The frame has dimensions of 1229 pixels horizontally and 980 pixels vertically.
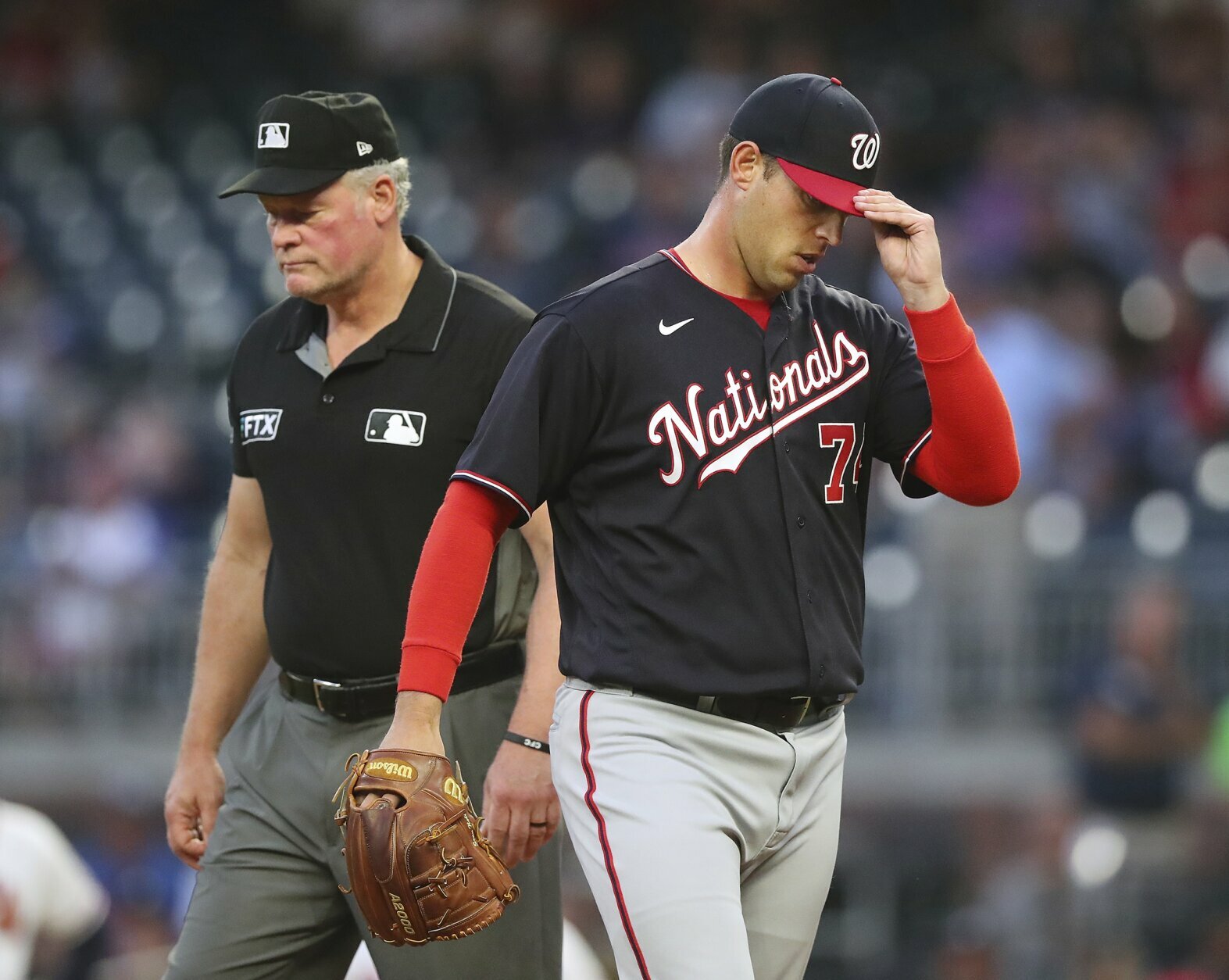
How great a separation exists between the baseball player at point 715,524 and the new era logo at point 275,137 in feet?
2.67

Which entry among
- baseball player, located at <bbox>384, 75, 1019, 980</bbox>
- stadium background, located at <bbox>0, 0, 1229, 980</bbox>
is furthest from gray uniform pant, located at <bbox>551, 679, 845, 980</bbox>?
stadium background, located at <bbox>0, 0, 1229, 980</bbox>

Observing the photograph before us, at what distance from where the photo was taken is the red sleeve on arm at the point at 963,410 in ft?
10.1

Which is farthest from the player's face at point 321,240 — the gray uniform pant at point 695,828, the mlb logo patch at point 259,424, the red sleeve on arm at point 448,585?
the gray uniform pant at point 695,828

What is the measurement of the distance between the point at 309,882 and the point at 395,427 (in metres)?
0.86

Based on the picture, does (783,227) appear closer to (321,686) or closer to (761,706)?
(761,706)

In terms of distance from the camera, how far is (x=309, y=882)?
11.7ft

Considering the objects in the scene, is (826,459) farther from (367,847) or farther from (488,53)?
(488,53)

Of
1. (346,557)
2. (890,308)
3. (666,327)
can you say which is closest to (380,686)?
(346,557)

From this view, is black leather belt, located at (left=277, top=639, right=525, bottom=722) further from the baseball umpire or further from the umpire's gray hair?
the umpire's gray hair

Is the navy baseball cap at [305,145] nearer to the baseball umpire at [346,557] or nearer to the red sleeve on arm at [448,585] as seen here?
the baseball umpire at [346,557]

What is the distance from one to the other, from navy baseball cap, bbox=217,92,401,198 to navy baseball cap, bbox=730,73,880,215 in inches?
35.1

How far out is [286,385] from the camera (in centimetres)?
369

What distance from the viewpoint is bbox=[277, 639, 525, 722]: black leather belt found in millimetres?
3582

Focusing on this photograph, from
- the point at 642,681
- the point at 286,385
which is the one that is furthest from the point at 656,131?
the point at 642,681
